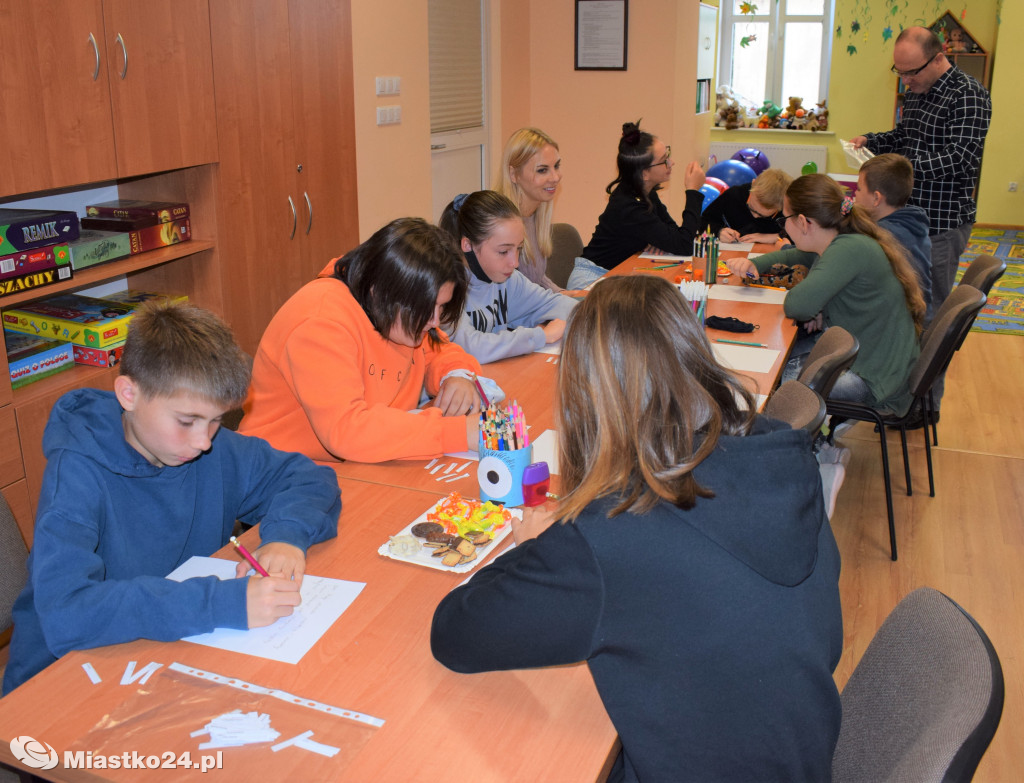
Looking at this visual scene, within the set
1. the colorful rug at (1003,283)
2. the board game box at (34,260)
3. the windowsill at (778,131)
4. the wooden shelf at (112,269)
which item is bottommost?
the colorful rug at (1003,283)

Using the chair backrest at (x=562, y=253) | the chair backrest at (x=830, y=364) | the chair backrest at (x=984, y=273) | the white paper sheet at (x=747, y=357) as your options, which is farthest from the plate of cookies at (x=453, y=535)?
the chair backrest at (x=562, y=253)

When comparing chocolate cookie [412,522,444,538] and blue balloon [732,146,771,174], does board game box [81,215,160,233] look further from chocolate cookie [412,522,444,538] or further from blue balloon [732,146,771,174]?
blue balloon [732,146,771,174]

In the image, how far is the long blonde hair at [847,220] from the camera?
320 centimetres

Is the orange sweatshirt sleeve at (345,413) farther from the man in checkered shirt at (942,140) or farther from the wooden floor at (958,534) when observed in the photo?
the man in checkered shirt at (942,140)

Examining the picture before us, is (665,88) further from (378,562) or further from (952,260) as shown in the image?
(378,562)

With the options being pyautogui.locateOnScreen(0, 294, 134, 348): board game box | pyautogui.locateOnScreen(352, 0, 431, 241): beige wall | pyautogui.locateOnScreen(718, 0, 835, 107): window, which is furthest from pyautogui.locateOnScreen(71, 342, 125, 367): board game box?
pyautogui.locateOnScreen(718, 0, 835, 107): window

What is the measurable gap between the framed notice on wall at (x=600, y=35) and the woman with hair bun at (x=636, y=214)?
6.85ft

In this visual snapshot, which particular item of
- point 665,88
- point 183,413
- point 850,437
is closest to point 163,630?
point 183,413

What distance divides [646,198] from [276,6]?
1.85 m

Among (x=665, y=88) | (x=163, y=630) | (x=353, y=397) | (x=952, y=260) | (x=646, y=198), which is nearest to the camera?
(x=163, y=630)

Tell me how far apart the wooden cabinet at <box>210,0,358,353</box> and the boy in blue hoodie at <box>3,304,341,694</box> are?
191 centimetres

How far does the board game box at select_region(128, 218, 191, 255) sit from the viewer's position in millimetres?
3025

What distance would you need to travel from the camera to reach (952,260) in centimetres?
462

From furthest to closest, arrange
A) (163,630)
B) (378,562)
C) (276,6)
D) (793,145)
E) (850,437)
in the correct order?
(793,145) → (850,437) → (276,6) → (378,562) → (163,630)
